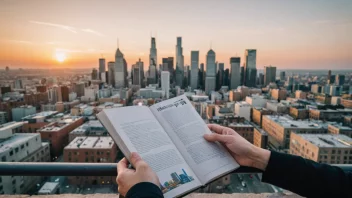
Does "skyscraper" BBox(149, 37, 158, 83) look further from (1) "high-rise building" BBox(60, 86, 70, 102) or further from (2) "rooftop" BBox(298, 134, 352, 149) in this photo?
(2) "rooftop" BBox(298, 134, 352, 149)

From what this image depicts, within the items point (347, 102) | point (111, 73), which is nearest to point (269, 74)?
point (347, 102)

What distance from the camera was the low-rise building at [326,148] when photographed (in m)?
9.48

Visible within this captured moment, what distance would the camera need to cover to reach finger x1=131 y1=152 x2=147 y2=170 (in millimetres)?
641

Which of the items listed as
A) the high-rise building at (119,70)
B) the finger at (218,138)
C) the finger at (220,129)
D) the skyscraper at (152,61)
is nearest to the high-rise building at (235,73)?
the skyscraper at (152,61)

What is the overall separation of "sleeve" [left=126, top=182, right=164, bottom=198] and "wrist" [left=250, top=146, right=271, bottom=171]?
40 cm

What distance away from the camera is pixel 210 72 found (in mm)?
45438

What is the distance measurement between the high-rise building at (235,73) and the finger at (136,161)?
46.2 m

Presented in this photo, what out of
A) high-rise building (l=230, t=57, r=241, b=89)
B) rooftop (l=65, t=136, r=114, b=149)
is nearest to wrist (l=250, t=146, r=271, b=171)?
rooftop (l=65, t=136, r=114, b=149)

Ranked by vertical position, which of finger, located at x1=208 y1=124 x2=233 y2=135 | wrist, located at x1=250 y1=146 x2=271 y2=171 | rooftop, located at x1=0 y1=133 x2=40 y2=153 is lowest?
rooftop, located at x1=0 y1=133 x2=40 y2=153

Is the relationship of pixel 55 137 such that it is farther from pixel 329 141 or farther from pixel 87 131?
pixel 329 141

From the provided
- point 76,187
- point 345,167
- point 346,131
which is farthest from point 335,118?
point 345,167

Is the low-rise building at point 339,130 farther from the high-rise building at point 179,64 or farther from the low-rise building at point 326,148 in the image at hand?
the high-rise building at point 179,64

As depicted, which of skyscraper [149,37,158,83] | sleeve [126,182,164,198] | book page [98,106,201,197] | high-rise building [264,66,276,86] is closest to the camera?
sleeve [126,182,164,198]

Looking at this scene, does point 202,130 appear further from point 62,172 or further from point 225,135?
point 62,172
